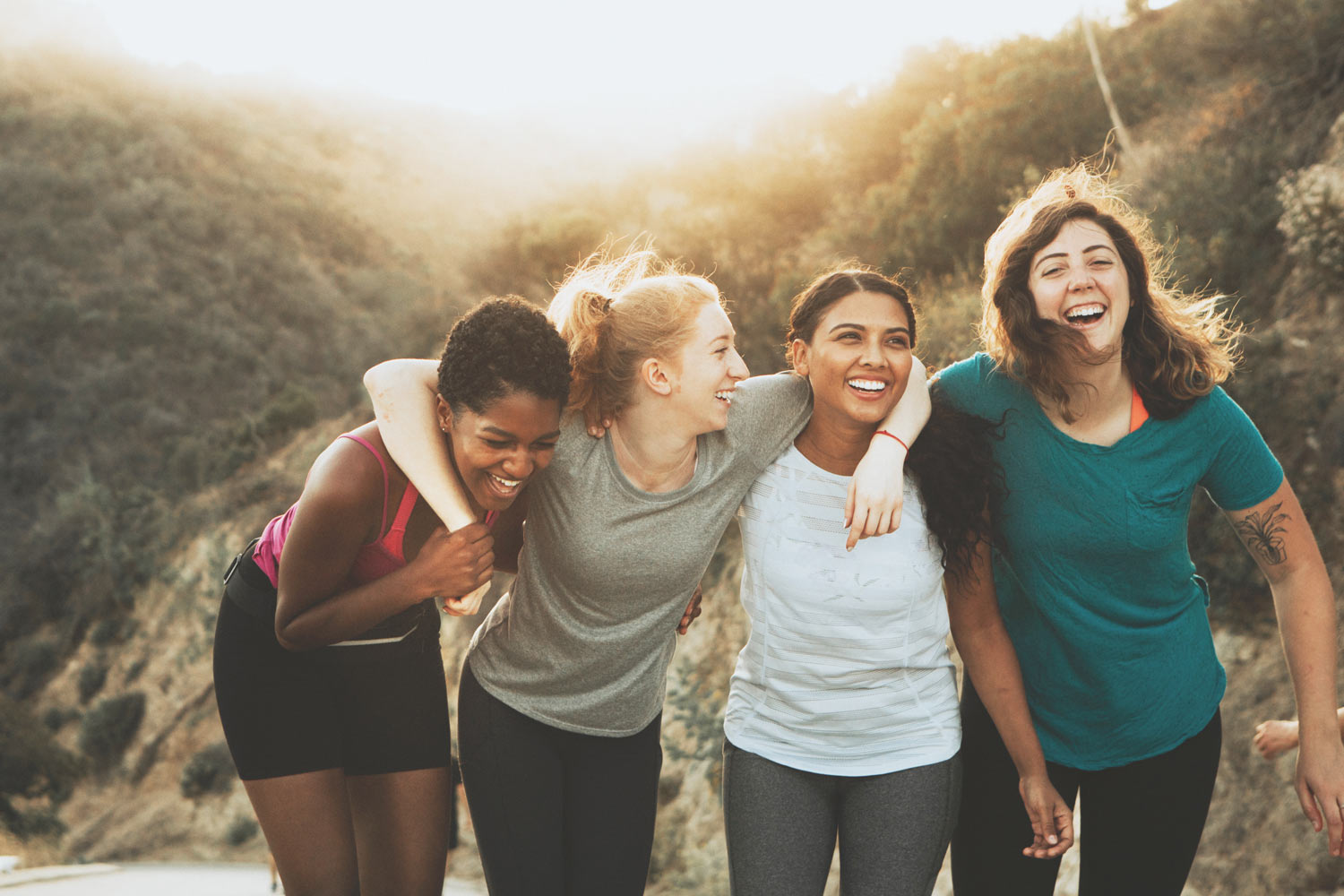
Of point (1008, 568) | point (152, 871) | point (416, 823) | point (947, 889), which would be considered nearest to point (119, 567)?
point (152, 871)

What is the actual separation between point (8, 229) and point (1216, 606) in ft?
93.6

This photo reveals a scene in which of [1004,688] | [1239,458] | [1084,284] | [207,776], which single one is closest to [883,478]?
[1004,688]

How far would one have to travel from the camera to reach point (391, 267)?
1117 inches

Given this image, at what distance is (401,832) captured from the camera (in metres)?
2.61

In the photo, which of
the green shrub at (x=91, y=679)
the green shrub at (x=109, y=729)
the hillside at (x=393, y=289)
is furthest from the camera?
the green shrub at (x=91, y=679)

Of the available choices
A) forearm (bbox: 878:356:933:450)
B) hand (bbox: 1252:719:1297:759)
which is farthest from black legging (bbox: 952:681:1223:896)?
forearm (bbox: 878:356:933:450)

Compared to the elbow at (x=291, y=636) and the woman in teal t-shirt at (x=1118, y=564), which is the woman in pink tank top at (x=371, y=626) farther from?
the woman in teal t-shirt at (x=1118, y=564)

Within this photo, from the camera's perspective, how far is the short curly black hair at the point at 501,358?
226cm

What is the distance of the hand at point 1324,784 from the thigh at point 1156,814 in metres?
0.21

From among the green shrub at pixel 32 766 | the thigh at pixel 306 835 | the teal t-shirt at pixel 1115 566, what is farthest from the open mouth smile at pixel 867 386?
the green shrub at pixel 32 766

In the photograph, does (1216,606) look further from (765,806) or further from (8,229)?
(8,229)

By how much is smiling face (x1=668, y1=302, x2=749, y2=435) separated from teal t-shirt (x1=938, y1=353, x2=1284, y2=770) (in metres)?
0.72

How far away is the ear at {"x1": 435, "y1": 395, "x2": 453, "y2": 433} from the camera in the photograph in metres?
2.38

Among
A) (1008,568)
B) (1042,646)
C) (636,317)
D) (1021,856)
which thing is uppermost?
(636,317)
